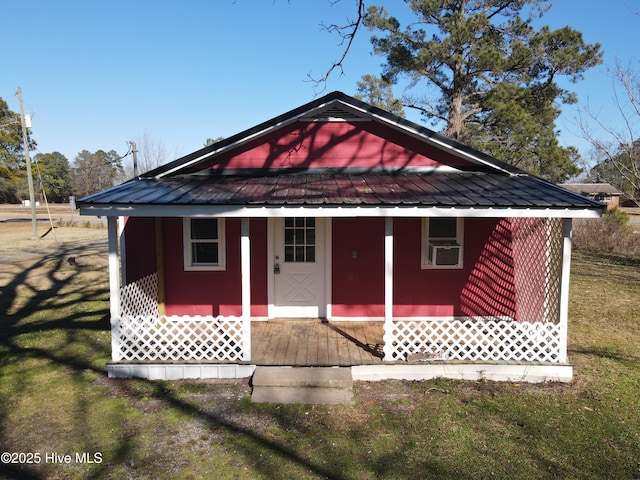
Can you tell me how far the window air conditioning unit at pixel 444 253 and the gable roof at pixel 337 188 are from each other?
127 centimetres

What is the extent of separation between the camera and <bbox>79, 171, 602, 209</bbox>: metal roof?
5.70 metres

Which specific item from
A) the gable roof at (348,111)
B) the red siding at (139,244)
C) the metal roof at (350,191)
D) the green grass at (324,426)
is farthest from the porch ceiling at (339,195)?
the green grass at (324,426)

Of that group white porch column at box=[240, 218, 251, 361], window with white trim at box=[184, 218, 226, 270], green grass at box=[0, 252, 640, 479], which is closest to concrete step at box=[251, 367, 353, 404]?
green grass at box=[0, 252, 640, 479]

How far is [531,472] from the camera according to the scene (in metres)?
3.99

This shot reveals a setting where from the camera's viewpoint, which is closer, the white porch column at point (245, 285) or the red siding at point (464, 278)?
the white porch column at point (245, 285)

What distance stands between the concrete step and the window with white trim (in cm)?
282

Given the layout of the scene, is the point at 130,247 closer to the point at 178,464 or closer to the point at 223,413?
the point at 223,413

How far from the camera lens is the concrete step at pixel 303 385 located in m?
5.42

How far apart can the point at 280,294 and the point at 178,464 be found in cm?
419

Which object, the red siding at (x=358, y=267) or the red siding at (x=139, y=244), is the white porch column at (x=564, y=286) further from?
the red siding at (x=139, y=244)

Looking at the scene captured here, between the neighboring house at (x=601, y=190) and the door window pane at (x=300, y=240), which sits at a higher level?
the neighboring house at (x=601, y=190)

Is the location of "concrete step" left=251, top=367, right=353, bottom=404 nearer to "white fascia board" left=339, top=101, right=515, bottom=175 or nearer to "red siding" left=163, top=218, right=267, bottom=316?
"red siding" left=163, top=218, right=267, bottom=316

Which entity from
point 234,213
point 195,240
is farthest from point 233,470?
point 195,240

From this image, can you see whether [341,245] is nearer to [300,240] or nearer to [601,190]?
[300,240]
